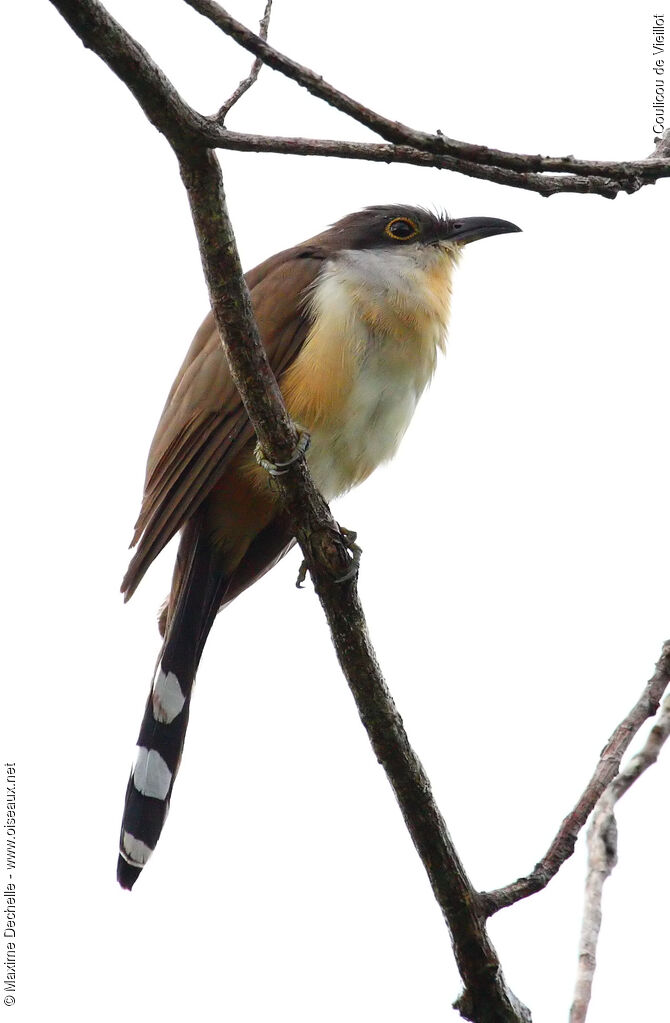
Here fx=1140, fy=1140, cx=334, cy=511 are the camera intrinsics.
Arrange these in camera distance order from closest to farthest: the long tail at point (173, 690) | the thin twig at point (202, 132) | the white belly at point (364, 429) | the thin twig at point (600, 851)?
the thin twig at point (202, 132) < the thin twig at point (600, 851) < the long tail at point (173, 690) < the white belly at point (364, 429)

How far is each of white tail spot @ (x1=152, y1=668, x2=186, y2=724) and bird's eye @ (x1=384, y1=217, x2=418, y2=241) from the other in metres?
2.13

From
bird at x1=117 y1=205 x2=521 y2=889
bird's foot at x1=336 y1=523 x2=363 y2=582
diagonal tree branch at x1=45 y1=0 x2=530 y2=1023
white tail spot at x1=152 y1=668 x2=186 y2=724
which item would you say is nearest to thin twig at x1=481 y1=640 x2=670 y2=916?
diagonal tree branch at x1=45 y1=0 x2=530 y2=1023

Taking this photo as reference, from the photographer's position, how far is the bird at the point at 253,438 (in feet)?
13.5

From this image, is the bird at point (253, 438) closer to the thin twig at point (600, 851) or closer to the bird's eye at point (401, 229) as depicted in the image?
the bird's eye at point (401, 229)

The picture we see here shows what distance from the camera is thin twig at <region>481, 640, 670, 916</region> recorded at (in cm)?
294

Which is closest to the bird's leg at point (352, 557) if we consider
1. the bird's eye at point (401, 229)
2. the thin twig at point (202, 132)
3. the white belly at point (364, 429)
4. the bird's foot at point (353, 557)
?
the bird's foot at point (353, 557)

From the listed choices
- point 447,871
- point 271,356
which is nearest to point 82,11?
point 271,356

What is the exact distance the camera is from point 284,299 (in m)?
4.33

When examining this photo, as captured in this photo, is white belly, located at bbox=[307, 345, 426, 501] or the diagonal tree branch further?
white belly, located at bbox=[307, 345, 426, 501]

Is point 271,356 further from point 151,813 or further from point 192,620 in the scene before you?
point 151,813

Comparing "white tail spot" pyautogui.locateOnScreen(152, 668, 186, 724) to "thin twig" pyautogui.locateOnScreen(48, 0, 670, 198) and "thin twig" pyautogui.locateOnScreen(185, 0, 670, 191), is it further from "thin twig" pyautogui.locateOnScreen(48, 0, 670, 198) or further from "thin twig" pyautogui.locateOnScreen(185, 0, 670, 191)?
"thin twig" pyautogui.locateOnScreen(185, 0, 670, 191)

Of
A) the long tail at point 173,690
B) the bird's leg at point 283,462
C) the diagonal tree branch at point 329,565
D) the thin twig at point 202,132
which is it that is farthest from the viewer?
the long tail at point 173,690

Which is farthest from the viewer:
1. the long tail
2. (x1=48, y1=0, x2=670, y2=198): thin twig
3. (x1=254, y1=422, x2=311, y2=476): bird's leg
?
the long tail

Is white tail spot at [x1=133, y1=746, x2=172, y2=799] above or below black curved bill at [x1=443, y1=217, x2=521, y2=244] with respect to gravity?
below
